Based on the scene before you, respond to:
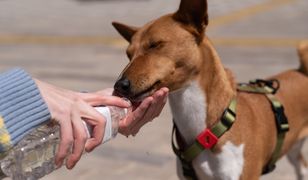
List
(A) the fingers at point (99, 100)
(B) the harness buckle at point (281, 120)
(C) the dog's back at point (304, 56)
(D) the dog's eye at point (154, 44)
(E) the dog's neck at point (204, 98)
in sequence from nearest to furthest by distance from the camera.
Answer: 1. (A) the fingers at point (99, 100)
2. (D) the dog's eye at point (154, 44)
3. (E) the dog's neck at point (204, 98)
4. (B) the harness buckle at point (281, 120)
5. (C) the dog's back at point (304, 56)

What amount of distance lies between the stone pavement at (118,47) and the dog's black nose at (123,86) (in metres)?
2.65

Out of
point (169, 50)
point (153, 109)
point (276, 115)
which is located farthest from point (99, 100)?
point (276, 115)

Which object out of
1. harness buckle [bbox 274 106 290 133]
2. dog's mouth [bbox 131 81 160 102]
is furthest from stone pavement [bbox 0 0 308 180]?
dog's mouth [bbox 131 81 160 102]

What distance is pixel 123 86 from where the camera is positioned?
120 inches

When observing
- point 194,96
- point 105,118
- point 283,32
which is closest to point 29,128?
point 105,118

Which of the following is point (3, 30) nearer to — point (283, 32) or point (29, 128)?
point (283, 32)

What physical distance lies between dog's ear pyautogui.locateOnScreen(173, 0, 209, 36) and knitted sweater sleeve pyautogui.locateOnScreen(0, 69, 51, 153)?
1.71 m

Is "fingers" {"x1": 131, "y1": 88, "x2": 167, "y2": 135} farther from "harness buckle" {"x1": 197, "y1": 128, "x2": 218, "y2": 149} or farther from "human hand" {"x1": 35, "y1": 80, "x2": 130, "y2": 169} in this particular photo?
"harness buckle" {"x1": 197, "y1": 128, "x2": 218, "y2": 149}

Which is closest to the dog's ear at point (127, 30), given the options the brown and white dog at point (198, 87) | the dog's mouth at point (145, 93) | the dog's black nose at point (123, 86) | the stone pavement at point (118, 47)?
the brown and white dog at point (198, 87)

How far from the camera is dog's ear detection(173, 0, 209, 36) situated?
3502 mm

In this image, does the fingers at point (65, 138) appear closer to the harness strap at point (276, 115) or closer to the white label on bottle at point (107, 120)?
the white label on bottle at point (107, 120)

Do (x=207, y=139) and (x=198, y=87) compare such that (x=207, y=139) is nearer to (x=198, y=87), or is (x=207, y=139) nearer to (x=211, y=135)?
(x=211, y=135)

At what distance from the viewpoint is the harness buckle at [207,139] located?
12.1ft

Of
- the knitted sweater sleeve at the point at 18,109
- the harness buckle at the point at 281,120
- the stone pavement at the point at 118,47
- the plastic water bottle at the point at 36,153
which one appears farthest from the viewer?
the stone pavement at the point at 118,47
